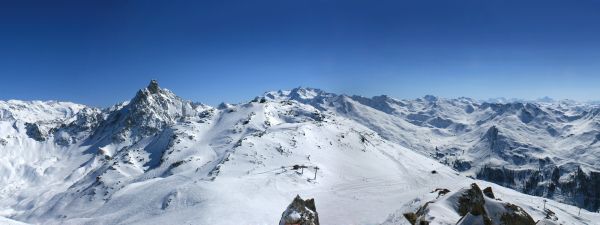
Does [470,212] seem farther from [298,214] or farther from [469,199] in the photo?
[298,214]

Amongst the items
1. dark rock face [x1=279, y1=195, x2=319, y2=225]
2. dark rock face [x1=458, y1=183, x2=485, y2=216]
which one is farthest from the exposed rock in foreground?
dark rock face [x1=279, y1=195, x2=319, y2=225]

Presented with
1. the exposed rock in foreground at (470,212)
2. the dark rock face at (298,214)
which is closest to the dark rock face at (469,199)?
the exposed rock in foreground at (470,212)

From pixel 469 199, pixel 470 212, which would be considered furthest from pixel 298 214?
pixel 469 199

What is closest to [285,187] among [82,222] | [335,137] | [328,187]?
[328,187]

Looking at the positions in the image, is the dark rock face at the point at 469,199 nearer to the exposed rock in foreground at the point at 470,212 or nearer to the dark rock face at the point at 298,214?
the exposed rock in foreground at the point at 470,212

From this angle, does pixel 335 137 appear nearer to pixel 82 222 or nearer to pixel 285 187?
pixel 285 187

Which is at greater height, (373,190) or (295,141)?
(295,141)
